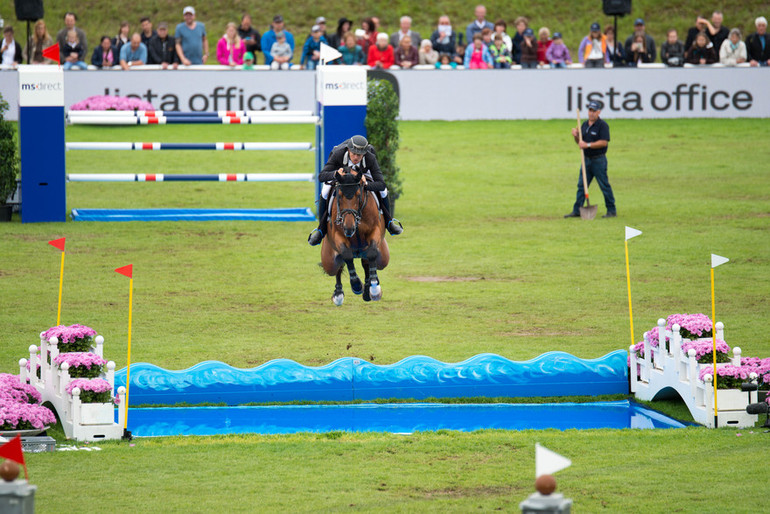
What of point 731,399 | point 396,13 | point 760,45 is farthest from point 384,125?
point 396,13

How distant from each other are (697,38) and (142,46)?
15.4m

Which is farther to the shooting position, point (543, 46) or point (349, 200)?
point (543, 46)

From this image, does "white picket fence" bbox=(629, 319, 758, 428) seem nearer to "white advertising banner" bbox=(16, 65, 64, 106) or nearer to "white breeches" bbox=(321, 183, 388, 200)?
"white breeches" bbox=(321, 183, 388, 200)

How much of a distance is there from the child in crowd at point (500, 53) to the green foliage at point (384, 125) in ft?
31.1

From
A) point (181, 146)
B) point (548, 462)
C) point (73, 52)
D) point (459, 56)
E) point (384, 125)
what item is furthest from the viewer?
point (459, 56)

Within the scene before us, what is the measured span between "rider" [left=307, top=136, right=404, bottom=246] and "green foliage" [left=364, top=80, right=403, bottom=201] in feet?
37.6

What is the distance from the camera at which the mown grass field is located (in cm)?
1052

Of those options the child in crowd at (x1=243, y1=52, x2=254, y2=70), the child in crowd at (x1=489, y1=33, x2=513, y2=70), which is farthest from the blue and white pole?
the child in crowd at (x1=489, y1=33, x2=513, y2=70)

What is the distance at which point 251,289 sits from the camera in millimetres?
18625

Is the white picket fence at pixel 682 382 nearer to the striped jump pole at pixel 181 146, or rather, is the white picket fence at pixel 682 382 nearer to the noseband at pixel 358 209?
the noseband at pixel 358 209

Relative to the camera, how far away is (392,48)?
3173 cm

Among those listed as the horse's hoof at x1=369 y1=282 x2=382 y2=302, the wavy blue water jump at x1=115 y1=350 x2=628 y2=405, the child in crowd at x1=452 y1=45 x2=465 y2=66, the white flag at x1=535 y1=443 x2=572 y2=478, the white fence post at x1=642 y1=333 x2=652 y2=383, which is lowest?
the wavy blue water jump at x1=115 y1=350 x2=628 y2=405

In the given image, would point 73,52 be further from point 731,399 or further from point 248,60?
point 731,399

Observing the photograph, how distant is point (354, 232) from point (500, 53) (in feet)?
74.2
